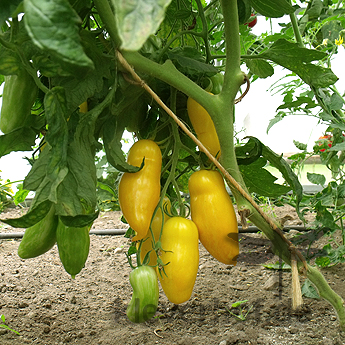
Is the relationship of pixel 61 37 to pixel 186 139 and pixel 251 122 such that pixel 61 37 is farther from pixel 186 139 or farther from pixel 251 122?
pixel 251 122

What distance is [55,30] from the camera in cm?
29

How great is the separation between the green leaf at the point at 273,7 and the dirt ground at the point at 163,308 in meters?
0.58

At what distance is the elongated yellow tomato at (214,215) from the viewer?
605 millimetres

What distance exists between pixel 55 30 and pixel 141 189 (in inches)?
13.2

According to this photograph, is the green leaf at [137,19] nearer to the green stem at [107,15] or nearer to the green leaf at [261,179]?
the green stem at [107,15]

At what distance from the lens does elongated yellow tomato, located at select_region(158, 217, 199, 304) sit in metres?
0.60

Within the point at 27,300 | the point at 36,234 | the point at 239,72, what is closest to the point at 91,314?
the point at 27,300

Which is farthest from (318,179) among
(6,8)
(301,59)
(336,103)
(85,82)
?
(6,8)

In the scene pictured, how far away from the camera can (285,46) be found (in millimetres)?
606

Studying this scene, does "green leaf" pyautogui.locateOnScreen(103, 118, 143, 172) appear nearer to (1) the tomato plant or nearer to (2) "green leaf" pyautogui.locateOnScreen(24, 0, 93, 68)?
(1) the tomato plant

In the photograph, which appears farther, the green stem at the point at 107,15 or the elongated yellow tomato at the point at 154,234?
the elongated yellow tomato at the point at 154,234

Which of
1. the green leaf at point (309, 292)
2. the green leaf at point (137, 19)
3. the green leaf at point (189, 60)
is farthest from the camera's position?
the green leaf at point (309, 292)

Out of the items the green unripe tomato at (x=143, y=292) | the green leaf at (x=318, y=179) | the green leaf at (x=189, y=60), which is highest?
the green leaf at (x=189, y=60)

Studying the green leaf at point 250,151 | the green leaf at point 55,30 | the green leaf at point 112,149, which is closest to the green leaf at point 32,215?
the green leaf at point 112,149
